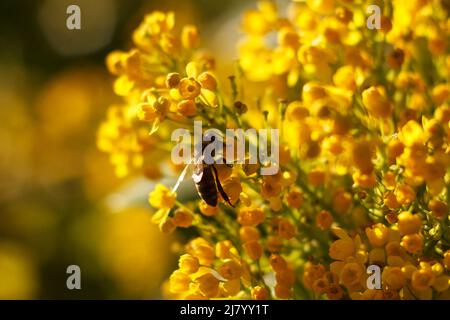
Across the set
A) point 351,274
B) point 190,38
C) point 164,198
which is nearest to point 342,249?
point 351,274

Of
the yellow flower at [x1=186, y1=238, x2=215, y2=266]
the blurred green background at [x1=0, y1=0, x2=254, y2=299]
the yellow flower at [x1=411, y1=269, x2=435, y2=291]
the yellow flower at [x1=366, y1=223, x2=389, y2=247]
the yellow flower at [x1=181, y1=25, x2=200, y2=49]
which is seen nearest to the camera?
the yellow flower at [x1=411, y1=269, x2=435, y2=291]

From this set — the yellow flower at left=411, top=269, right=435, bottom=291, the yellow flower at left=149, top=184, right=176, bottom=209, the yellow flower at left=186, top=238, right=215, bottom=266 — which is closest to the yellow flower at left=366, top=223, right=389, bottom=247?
the yellow flower at left=411, top=269, right=435, bottom=291

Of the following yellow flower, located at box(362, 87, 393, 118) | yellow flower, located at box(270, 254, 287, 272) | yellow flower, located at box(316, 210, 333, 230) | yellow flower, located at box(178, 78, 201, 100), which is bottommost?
yellow flower, located at box(270, 254, 287, 272)

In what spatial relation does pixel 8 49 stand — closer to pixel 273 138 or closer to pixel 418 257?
pixel 273 138

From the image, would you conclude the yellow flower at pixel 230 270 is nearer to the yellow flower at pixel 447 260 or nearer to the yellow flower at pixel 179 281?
the yellow flower at pixel 179 281

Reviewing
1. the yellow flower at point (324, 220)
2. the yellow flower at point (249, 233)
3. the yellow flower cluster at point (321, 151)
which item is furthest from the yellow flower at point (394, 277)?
the yellow flower at point (249, 233)

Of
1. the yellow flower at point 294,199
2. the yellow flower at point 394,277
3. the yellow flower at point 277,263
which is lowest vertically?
the yellow flower at point 394,277

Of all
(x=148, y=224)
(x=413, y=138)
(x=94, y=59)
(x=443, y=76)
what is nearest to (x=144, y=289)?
(x=148, y=224)

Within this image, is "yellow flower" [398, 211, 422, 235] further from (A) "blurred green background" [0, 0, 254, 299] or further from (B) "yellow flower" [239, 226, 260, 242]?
(A) "blurred green background" [0, 0, 254, 299]
